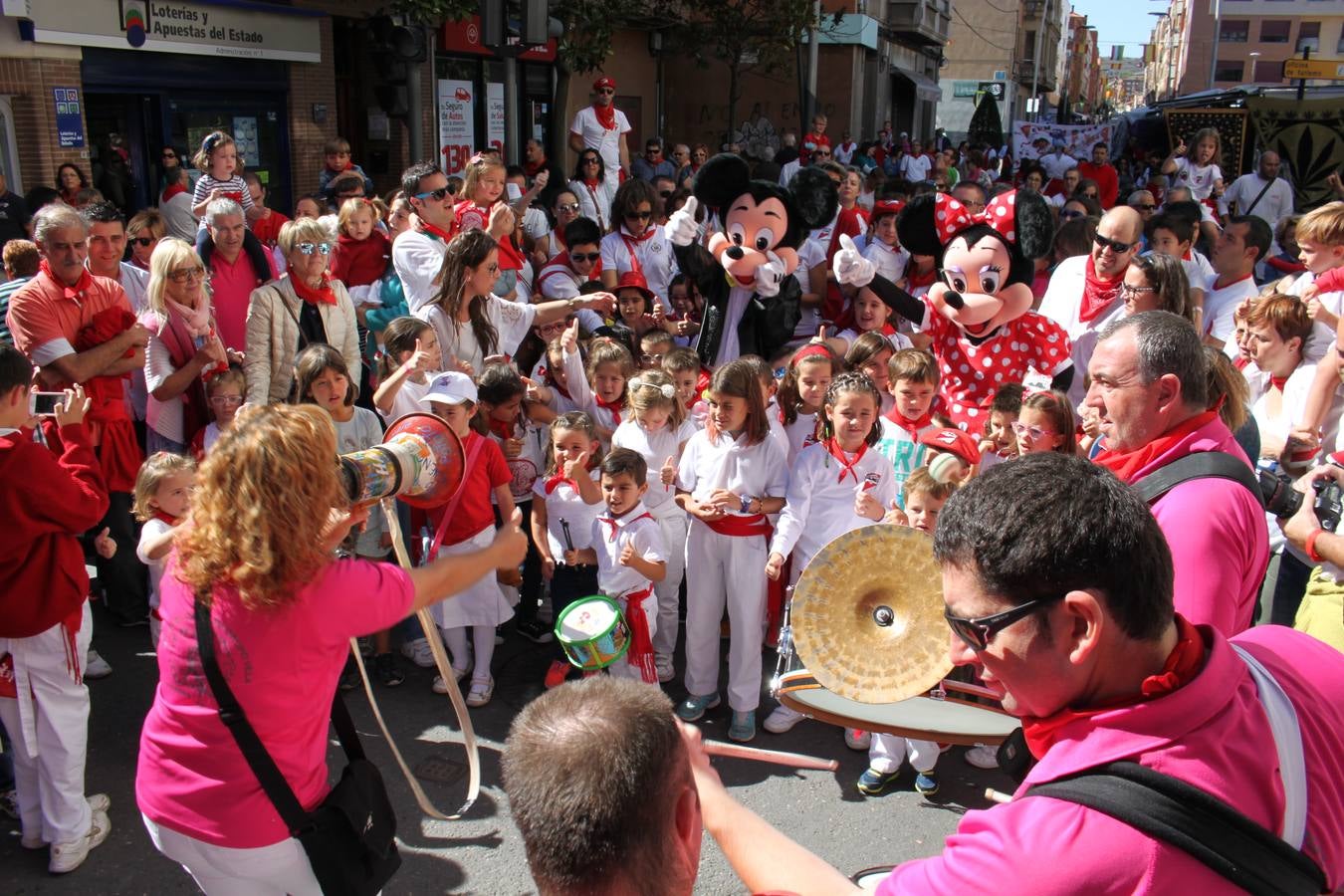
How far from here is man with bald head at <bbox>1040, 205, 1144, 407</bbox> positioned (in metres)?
5.50

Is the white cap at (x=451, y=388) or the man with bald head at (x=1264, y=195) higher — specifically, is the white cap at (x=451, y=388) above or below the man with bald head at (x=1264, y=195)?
below

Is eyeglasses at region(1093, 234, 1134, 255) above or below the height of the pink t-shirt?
above

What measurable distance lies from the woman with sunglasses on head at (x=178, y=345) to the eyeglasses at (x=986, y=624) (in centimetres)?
440

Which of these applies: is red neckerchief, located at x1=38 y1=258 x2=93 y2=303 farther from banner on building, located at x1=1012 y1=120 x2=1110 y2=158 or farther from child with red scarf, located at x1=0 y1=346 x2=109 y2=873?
banner on building, located at x1=1012 y1=120 x2=1110 y2=158

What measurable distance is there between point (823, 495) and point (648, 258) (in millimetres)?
3332

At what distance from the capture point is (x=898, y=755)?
13.9 ft

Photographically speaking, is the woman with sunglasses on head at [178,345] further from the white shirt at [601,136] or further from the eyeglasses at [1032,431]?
the white shirt at [601,136]

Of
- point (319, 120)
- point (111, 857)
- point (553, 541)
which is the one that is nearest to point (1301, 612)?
point (553, 541)

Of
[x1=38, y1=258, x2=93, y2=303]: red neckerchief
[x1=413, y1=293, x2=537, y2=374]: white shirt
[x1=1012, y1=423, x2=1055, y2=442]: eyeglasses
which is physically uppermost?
[x1=38, y1=258, x2=93, y2=303]: red neckerchief

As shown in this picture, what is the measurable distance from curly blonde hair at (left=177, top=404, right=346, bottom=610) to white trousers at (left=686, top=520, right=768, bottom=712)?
250 centimetres

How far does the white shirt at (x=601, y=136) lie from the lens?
424 inches

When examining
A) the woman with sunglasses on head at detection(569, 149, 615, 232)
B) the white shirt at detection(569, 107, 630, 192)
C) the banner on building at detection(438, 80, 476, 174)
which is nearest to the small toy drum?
the woman with sunglasses on head at detection(569, 149, 615, 232)

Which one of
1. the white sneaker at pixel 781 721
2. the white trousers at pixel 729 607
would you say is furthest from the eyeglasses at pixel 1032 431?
the white sneaker at pixel 781 721

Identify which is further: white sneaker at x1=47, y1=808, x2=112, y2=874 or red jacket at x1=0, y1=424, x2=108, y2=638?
white sneaker at x1=47, y1=808, x2=112, y2=874
